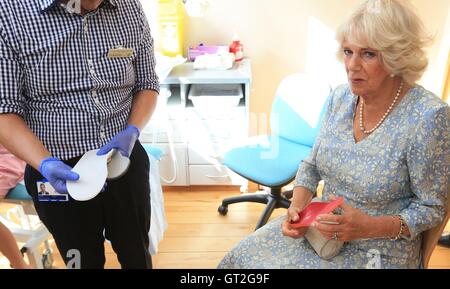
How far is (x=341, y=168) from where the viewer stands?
3.85ft

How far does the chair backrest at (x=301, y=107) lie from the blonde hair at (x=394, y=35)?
1.04 metres

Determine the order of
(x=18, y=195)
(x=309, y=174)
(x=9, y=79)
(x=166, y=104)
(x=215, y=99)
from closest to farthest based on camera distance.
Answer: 1. (x=9, y=79)
2. (x=309, y=174)
3. (x=18, y=195)
4. (x=215, y=99)
5. (x=166, y=104)

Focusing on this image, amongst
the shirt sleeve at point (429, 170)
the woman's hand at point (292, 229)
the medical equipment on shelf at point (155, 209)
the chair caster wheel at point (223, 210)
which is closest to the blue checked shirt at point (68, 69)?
the woman's hand at point (292, 229)

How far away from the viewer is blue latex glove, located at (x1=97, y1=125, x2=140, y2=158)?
42.4 inches

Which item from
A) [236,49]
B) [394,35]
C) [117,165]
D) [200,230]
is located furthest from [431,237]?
[236,49]

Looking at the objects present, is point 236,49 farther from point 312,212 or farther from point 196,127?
point 312,212

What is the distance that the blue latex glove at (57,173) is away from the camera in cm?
99

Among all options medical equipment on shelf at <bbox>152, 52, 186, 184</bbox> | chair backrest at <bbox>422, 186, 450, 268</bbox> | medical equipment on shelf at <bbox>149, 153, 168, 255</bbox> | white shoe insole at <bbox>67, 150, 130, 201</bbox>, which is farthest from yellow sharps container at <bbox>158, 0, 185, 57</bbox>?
chair backrest at <bbox>422, 186, 450, 268</bbox>

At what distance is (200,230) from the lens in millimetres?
2281

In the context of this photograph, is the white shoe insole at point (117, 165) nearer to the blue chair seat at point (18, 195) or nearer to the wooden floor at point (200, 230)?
the blue chair seat at point (18, 195)

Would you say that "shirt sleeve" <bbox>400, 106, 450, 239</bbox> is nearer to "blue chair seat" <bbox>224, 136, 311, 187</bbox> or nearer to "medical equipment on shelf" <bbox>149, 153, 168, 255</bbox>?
"blue chair seat" <bbox>224, 136, 311, 187</bbox>

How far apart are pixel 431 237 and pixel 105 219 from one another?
1006 mm

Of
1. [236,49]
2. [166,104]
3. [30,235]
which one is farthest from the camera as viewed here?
[236,49]
